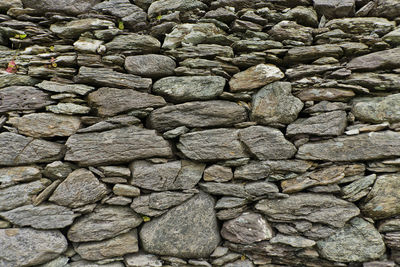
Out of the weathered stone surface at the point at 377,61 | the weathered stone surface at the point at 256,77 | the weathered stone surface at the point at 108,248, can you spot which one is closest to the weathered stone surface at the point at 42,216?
the weathered stone surface at the point at 108,248

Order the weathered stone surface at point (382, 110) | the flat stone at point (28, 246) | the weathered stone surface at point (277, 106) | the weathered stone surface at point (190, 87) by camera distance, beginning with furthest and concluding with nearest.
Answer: the weathered stone surface at point (190, 87) → the weathered stone surface at point (277, 106) → the weathered stone surface at point (382, 110) → the flat stone at point (28, 246)

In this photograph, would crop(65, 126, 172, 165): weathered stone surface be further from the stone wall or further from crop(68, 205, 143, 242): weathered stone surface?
crop(68, 205, 143, 242): weathered stone surface

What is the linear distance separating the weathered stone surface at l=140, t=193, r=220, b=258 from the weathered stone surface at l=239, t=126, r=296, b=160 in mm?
1444

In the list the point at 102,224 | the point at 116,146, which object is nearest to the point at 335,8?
the point at 116,146

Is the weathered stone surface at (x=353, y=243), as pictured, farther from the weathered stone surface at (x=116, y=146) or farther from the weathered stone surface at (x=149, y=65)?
the weathered stone surface at (x=149, y=65)

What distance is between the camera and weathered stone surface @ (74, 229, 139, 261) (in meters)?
3.78

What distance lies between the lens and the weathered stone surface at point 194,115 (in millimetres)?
4066

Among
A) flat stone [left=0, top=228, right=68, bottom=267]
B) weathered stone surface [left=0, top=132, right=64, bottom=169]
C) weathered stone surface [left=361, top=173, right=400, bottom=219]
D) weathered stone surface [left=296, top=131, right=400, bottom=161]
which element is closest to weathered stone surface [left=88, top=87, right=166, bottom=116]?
weathered stone surface [left=0, top=132, right=64, bottom=169]

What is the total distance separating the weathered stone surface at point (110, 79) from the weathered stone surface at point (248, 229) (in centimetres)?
331

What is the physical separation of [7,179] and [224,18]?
5442 mm

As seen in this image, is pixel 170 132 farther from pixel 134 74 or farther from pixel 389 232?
pixel 389 232

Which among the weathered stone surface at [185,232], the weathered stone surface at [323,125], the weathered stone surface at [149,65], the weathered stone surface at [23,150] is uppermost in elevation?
the weathered stone surface at [149,65]

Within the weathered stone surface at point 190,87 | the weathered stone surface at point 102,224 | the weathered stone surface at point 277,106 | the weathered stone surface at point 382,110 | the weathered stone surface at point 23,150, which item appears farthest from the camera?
Result: the weathered stone surface at point 190,87

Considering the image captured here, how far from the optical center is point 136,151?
155 inches
